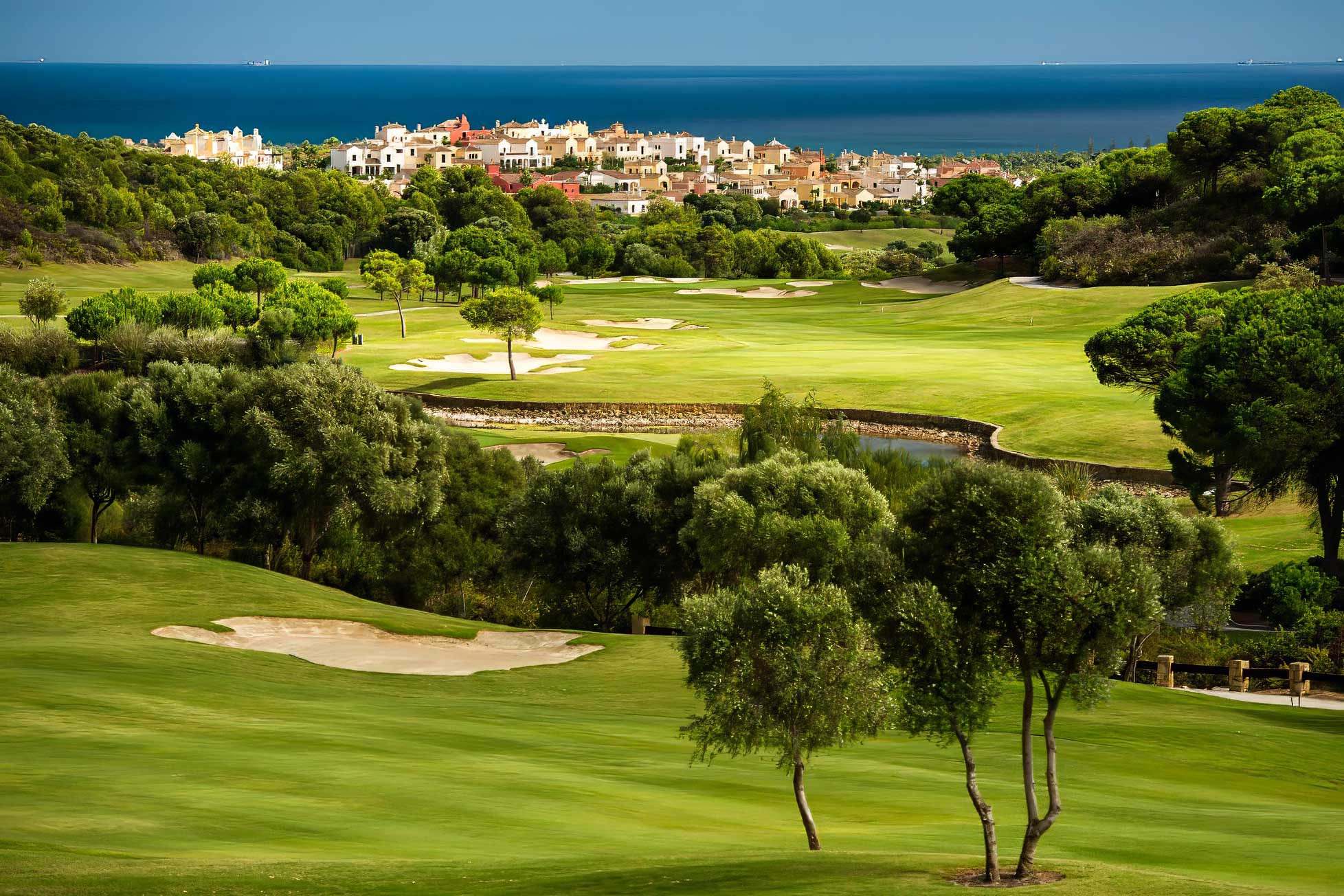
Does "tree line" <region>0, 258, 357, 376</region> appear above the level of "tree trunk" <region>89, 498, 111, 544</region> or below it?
above

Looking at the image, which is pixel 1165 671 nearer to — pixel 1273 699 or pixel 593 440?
pixel 1273 699

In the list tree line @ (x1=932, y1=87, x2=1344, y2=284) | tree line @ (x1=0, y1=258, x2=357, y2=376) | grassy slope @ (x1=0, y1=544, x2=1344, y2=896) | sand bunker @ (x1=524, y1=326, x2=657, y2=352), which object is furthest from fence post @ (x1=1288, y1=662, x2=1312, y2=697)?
tree line @ (x1=932, y1=87, x2=1344, y2=284)

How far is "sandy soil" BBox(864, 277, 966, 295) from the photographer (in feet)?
401

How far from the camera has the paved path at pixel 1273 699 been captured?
28.3 m

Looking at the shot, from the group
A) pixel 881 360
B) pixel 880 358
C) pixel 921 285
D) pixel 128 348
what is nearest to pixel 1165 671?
pixel 128 348

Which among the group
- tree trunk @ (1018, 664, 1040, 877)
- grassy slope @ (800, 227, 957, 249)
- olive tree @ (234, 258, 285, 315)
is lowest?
tree trunk @ (1018, 664, 1040, 877)

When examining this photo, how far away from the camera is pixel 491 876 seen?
44.4 feet

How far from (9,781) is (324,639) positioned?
1431 cm

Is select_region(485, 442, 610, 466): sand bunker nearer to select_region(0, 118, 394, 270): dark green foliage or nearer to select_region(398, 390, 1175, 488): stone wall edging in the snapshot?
select_region(398, 390, 1175, 488): stone wall edging

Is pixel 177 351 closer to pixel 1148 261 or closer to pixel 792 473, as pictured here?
pixel 792 473

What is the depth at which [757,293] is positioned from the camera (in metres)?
126

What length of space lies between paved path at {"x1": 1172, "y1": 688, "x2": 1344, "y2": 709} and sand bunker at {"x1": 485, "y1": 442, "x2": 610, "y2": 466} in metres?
32.1

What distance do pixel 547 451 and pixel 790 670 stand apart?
45358 mm

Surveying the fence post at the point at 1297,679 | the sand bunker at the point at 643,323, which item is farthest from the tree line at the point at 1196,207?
the fence post at the point at 1297,679
